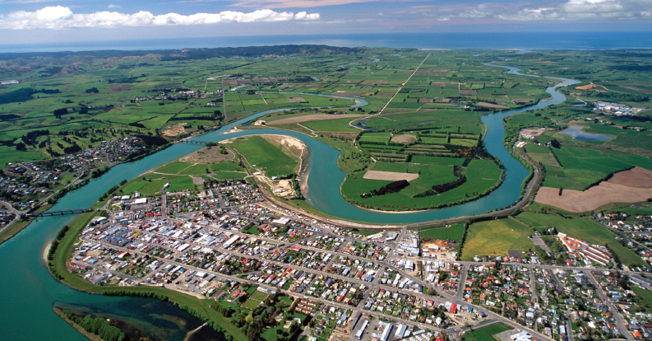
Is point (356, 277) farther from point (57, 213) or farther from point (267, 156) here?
point (57, 213)

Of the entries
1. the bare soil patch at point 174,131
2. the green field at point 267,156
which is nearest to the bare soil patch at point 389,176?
the green field at point 267,156

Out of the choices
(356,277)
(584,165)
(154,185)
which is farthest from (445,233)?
(154,185)

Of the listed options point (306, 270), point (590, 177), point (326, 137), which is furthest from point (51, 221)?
point (590, 177)

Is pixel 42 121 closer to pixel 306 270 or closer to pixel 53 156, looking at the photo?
pixel 53 156

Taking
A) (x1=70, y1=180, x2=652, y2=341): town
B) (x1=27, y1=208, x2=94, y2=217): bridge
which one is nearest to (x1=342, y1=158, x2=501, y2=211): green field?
(x1=70, y1=180, x2=652, y2=341): town

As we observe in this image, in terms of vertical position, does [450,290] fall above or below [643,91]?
below

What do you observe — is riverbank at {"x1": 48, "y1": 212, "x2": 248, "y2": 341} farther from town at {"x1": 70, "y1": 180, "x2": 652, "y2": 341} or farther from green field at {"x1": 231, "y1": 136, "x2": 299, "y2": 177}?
green field at {"x1": 231, "y1": 136, "x2": 299, "y2": 177}
